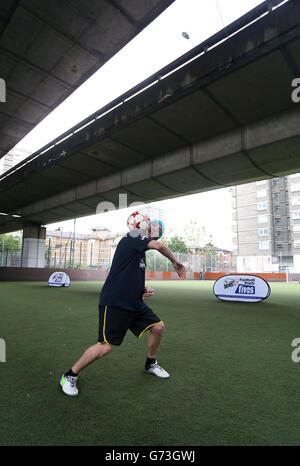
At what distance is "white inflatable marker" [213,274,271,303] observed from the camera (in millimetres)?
10711

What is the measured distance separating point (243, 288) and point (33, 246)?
20.6m

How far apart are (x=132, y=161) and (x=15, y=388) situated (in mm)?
10507

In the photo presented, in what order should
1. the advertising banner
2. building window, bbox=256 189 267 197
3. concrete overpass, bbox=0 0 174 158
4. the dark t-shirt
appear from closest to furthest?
the dark t-shirt < concrete overpass, bbox=0 0 174 158 < the advertising banner < building window, bbox=256 189 267 197

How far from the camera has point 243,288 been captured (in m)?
11.2

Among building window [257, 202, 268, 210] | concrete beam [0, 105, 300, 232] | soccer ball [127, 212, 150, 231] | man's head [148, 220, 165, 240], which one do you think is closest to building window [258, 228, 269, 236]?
building window [257, 202, 268, 210]

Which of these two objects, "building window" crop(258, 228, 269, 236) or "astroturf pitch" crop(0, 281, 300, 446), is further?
"building window" crop(258, 228, 269, 236)

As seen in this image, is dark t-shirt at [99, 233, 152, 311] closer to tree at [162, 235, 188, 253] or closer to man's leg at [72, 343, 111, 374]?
man's leg at [72, 343, 111, 374]

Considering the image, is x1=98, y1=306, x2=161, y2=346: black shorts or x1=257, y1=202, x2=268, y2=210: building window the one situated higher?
x1=257, y1=202, x2=268, y2=210: building window

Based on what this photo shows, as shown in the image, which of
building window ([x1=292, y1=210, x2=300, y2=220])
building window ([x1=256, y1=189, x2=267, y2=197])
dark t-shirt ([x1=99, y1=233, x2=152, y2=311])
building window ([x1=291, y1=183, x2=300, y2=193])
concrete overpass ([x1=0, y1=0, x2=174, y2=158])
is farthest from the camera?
building window ([x1=256, y1=189, x2=267, y2=197])

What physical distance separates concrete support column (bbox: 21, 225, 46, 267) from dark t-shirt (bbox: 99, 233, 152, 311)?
24843 millimetres

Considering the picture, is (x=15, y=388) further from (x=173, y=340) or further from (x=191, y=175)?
(x=191, y=175)

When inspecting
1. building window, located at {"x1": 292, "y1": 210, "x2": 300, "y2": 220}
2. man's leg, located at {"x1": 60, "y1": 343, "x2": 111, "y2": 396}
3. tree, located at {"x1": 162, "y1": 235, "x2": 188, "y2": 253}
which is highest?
building window, located at {"x1": 292, "y1": 210, "x2": 300, "y2": 220}

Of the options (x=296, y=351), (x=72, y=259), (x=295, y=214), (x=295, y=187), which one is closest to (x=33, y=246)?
(x=72, y=259)

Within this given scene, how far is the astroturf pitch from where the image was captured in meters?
2.16
